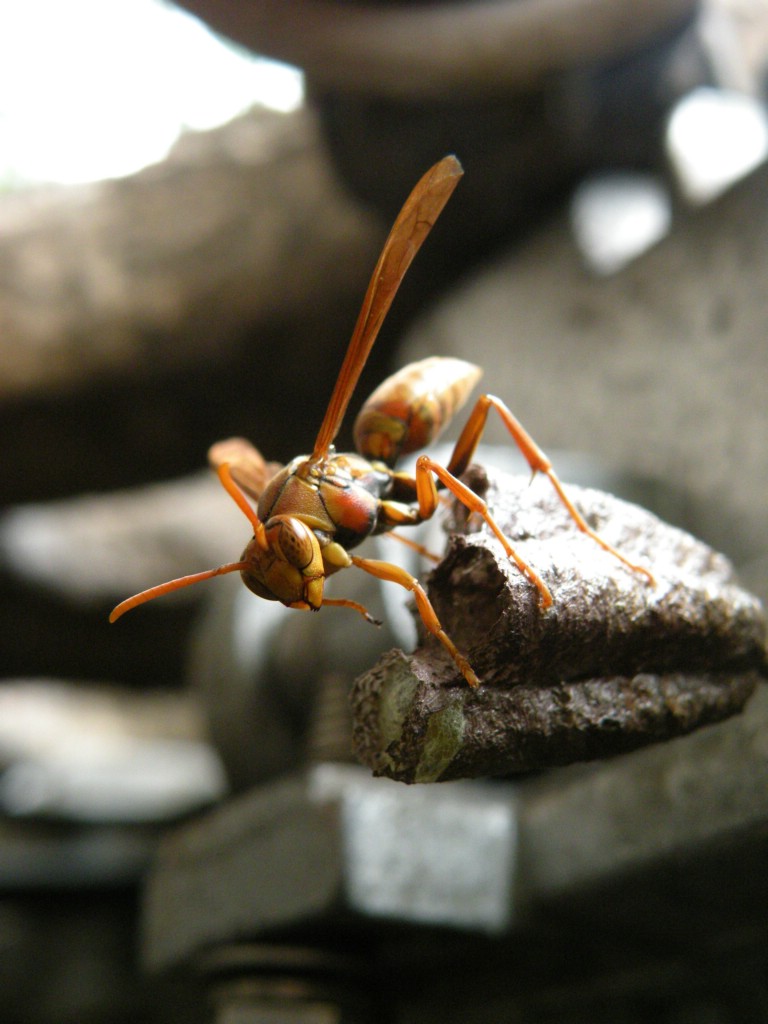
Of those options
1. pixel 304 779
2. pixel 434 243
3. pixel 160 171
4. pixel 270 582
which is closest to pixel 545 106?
pixel 434 243

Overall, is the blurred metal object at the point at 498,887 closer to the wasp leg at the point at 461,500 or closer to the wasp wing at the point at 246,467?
the wasp leg at the point at 461,500

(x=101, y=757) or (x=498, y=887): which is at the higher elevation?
(x=101, y=757)

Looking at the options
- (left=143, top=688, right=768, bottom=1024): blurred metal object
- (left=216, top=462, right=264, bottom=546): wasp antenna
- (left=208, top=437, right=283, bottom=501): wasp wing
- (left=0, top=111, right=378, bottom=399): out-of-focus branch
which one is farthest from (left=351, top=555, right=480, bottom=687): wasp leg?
(left=0, top=111, right=378, bottom=399): out-of-focus branch

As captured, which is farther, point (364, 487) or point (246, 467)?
point (246, 467)

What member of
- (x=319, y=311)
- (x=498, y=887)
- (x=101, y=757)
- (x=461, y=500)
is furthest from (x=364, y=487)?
(x=101, y=757)

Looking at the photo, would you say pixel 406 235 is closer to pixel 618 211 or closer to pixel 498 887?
pixel 498 887

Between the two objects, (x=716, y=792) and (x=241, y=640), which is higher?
(x=241, y=640)

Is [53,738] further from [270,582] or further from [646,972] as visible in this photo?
[270,582]
